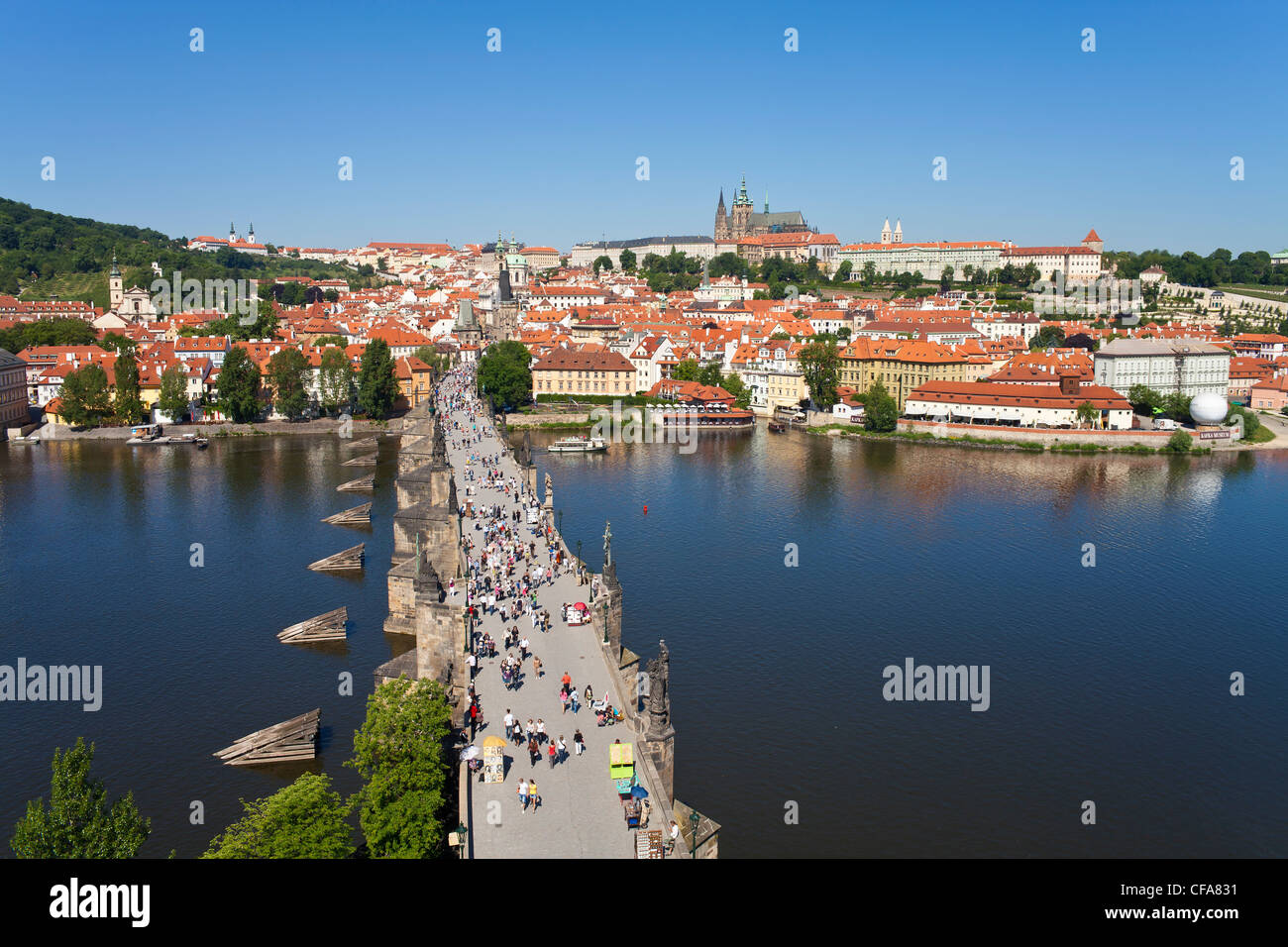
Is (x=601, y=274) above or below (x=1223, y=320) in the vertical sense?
above

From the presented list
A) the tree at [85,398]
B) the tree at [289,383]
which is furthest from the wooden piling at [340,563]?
the tree at [85,398]

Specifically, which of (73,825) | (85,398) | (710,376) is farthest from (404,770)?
(710,376)

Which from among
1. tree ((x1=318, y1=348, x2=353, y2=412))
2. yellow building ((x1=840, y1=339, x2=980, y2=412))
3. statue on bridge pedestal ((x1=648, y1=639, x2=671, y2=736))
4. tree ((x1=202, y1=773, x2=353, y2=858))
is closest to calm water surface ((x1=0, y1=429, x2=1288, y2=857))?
statue on bridge pedestal ((x1=648, y1=639, x2=671, y2=736))

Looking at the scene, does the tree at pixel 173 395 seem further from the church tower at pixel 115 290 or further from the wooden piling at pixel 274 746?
the church tower at pixel 115 290

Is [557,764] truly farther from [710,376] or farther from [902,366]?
[710,376]
